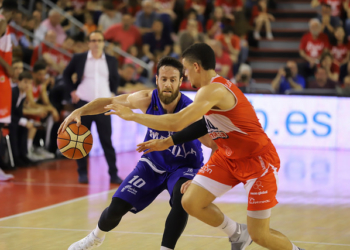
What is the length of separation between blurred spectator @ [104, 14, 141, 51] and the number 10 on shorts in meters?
10.4

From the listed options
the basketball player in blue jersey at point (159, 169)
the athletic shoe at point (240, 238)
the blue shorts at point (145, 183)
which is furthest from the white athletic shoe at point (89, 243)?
the athletic shoe at point (240, 238)

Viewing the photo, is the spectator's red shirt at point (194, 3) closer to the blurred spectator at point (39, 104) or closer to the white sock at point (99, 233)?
the blurred spectator at point (39, 104)

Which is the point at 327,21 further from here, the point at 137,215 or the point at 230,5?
the point at 137,215

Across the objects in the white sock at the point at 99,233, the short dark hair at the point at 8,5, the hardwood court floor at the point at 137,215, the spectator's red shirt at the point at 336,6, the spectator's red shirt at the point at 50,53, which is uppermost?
the spectator's red shirt at the point at 336,6

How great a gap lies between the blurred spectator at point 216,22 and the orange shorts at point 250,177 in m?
11.4

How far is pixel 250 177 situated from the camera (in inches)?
176

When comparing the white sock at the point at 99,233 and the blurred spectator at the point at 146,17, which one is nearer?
the white sock at the point at 99,233

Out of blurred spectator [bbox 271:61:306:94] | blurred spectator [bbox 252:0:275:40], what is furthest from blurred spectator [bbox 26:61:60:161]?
blurred spectator [bbox 252:0:275:40]

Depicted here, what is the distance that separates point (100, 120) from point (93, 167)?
1.98 meters

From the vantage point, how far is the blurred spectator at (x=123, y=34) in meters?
14.9

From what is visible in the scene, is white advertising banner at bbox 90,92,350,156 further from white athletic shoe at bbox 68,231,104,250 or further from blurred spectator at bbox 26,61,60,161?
white athletic shoe at bbox 68,231,104,250

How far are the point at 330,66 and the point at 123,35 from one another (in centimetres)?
542

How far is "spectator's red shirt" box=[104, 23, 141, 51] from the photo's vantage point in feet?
49.0

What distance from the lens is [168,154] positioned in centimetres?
500
